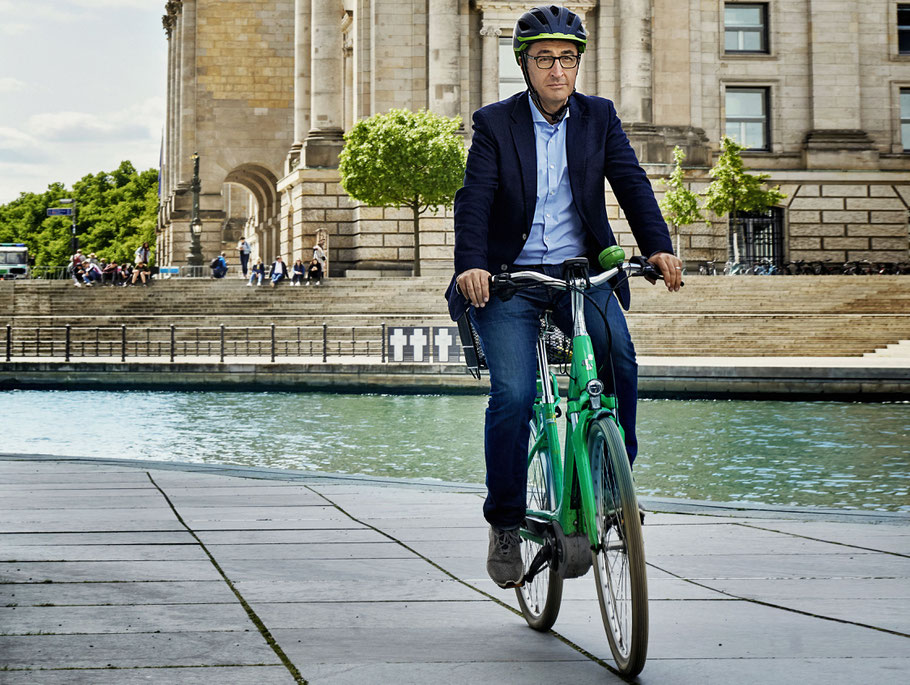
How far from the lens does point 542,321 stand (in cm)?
483

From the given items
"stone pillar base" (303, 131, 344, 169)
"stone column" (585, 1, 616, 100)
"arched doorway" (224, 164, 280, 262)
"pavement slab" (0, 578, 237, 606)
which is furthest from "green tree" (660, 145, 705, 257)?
"pavement slab" (0, 578, 237, 606)

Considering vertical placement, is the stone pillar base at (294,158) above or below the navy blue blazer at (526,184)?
above

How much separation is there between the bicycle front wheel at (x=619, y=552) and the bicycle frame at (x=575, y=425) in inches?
1.8

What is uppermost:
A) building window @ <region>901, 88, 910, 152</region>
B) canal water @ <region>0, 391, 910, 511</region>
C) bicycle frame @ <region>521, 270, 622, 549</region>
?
building window @ <region>901, 88, 910, 152</region>

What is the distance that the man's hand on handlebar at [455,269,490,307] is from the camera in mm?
4551

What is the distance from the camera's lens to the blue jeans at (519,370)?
461 cm

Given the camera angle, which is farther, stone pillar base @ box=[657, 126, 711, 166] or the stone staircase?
stone pillar base @ box=[657, 126, 711, 166]

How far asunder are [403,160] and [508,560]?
131 feet

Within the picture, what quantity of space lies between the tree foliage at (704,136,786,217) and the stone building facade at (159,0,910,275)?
186cm

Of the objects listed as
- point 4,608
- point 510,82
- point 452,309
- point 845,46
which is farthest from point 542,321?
point 845,46

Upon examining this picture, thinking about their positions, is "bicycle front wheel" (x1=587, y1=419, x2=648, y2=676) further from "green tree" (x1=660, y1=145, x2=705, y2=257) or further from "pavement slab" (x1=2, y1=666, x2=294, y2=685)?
"green tree" (x1=660, y1=145, x2=705, y2=257)

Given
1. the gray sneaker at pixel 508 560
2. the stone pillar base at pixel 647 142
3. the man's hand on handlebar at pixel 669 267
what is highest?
the stone pillar base at pixel 647 142

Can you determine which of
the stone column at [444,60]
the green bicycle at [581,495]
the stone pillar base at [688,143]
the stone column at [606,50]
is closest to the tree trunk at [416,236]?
the stone column at [444,60]

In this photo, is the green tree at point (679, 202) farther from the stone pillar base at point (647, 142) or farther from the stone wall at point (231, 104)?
the stone wall at point (231, 104)
